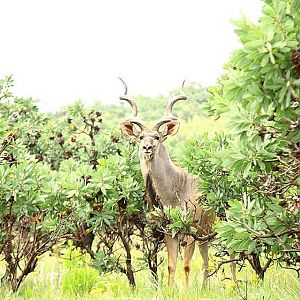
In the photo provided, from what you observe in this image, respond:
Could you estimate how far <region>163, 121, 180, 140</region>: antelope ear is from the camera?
848 centimetres

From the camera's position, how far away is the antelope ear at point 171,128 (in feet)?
27.8

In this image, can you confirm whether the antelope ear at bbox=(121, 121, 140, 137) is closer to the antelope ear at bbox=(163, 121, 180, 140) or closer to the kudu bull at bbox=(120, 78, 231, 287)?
the kudu bull at bbox=(120, 78, 231, 287)

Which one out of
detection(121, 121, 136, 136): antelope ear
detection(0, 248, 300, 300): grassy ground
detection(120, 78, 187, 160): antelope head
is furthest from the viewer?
detection(121, 121, 136, 136): antelope ear

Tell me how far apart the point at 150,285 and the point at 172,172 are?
149cm

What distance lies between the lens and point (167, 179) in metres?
8.48

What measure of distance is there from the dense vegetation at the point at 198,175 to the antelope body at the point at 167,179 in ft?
0.78

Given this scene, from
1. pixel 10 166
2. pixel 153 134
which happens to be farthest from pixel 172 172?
pixel 10 166

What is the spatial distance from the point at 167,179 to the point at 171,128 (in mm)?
667

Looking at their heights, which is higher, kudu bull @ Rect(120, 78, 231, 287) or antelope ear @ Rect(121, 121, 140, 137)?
antelope ear @ Rect(121, 121, 140, 137)

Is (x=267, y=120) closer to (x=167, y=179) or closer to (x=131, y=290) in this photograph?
(x=167, y=179)

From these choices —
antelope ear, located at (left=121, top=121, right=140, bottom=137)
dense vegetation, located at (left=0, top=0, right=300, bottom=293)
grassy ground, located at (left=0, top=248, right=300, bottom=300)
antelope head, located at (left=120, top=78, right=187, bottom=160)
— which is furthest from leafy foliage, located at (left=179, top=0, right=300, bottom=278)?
antelope ear, located at (left=121, top=121, right=140, bottom=137)

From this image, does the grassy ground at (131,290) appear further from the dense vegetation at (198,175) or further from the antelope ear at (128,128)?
the antelope ear at (128,128)

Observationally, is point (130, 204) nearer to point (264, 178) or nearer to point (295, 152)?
point (264, 178)

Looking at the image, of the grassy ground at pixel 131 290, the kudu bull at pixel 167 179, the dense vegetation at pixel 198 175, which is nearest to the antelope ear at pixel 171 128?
the kudu bull at pixel 167 179
